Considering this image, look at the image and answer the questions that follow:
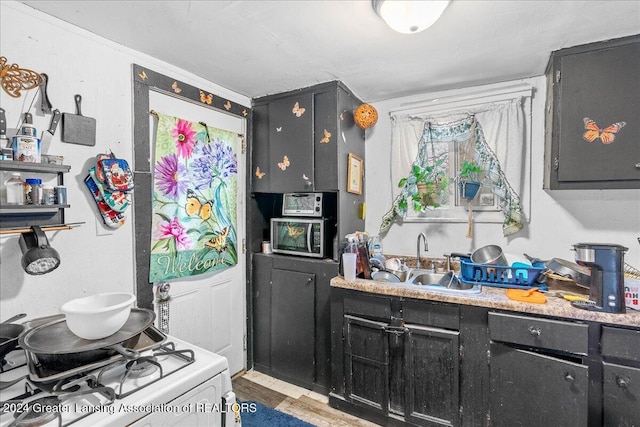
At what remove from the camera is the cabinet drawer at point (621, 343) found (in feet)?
4.52

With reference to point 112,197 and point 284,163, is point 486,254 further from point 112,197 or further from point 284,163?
point 112,197

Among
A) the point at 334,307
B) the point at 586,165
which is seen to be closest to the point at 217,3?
the point at 334,307

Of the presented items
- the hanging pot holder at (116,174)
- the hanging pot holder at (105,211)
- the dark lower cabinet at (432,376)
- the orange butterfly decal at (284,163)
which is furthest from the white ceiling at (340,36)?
the dark lower cabinet at (432,376)

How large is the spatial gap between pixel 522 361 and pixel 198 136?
237cm

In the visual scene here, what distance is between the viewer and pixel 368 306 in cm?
196

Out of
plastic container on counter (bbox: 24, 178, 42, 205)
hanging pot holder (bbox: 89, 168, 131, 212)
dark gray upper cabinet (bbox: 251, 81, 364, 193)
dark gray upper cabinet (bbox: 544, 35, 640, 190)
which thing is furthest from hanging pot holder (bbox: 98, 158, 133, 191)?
dark gray upper cabinet (bbox: 544, 35, 640, 190)

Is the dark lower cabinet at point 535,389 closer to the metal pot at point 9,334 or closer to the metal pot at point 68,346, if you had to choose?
the metal pot at point 68,346

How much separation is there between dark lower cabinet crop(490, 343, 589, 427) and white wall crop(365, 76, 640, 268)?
900mm

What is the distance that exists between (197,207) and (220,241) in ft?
1.07

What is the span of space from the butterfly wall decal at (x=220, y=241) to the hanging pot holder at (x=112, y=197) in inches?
25.0

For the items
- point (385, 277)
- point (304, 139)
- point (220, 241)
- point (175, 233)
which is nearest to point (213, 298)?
point (220, 241)

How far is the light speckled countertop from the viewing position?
1.43 meters

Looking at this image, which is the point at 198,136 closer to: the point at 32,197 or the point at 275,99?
the point at 275,99

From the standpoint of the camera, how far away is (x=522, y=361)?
156cm
